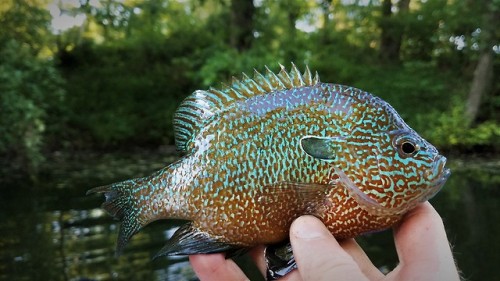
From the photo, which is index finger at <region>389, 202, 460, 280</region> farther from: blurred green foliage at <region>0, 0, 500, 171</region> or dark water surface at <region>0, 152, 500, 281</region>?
blurred green foliage at <region>0, 0, 500, 171</region>

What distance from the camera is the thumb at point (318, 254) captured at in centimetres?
168

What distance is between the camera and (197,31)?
1847 cm

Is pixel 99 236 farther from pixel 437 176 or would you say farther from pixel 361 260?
pixel 437 176

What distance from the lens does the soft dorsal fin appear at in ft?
6.59

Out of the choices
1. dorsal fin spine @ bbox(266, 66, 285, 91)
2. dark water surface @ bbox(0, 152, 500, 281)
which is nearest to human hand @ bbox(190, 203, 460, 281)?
dorsal fin spine @ bbox(266, 66, 285, 91)

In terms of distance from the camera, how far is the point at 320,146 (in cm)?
181

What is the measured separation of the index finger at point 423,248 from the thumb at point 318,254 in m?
0.25

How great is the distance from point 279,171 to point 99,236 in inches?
231

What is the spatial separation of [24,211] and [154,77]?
10.1 m

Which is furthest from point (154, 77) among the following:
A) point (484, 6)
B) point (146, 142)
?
point (484, 6)

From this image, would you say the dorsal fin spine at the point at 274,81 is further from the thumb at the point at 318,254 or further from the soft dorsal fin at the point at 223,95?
the thumb at the point at 318,254

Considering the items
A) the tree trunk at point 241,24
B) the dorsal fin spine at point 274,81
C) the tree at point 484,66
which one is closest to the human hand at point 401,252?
the dorsal fin spine at point 274,81

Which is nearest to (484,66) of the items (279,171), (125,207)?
(279,171)

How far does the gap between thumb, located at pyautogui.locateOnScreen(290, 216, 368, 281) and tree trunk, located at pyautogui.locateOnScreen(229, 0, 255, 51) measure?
16.0 m
